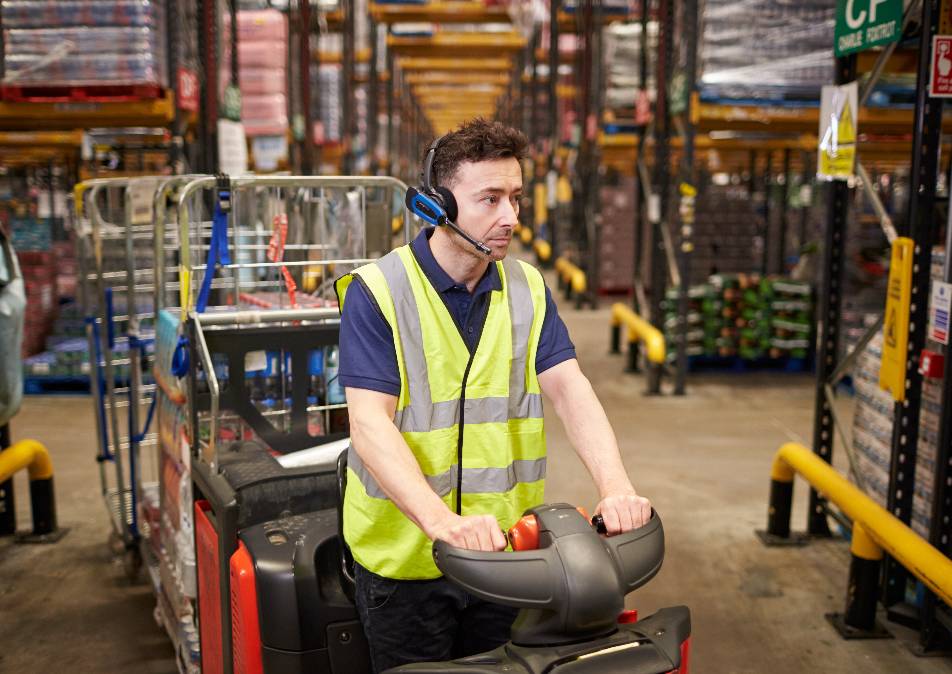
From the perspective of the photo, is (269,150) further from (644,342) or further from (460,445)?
(460,445)

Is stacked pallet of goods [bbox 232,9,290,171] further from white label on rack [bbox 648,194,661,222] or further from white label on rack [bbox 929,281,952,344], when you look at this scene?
white label on rack [bbox 929,281,952,344]

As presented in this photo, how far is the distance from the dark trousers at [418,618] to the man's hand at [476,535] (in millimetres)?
448

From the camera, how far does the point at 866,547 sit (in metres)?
4.25

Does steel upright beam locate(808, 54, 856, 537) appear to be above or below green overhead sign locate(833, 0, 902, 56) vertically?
below

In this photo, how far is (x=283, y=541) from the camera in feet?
8.91

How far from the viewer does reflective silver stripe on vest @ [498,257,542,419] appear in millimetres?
2346

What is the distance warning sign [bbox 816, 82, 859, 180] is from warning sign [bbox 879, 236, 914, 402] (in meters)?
0.68

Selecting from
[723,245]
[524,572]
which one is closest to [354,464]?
[524,572]

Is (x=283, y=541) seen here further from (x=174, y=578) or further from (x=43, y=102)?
(x=43, y=102)

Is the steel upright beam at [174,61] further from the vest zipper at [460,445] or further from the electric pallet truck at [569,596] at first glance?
the electric pallet truck at [569,596]

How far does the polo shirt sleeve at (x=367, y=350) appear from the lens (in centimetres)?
215

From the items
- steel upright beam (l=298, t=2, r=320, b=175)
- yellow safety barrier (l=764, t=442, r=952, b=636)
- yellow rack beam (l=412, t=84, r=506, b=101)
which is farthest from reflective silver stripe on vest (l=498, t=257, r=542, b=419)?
yellow rack beam (l=412, t=84, r=506, b=101)

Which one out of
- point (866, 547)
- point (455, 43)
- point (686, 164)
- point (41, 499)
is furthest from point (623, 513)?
point (455, 43)

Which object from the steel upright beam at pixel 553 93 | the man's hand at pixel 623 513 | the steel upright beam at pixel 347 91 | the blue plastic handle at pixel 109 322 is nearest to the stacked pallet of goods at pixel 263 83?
the steel upright beam at pixel 347 91
